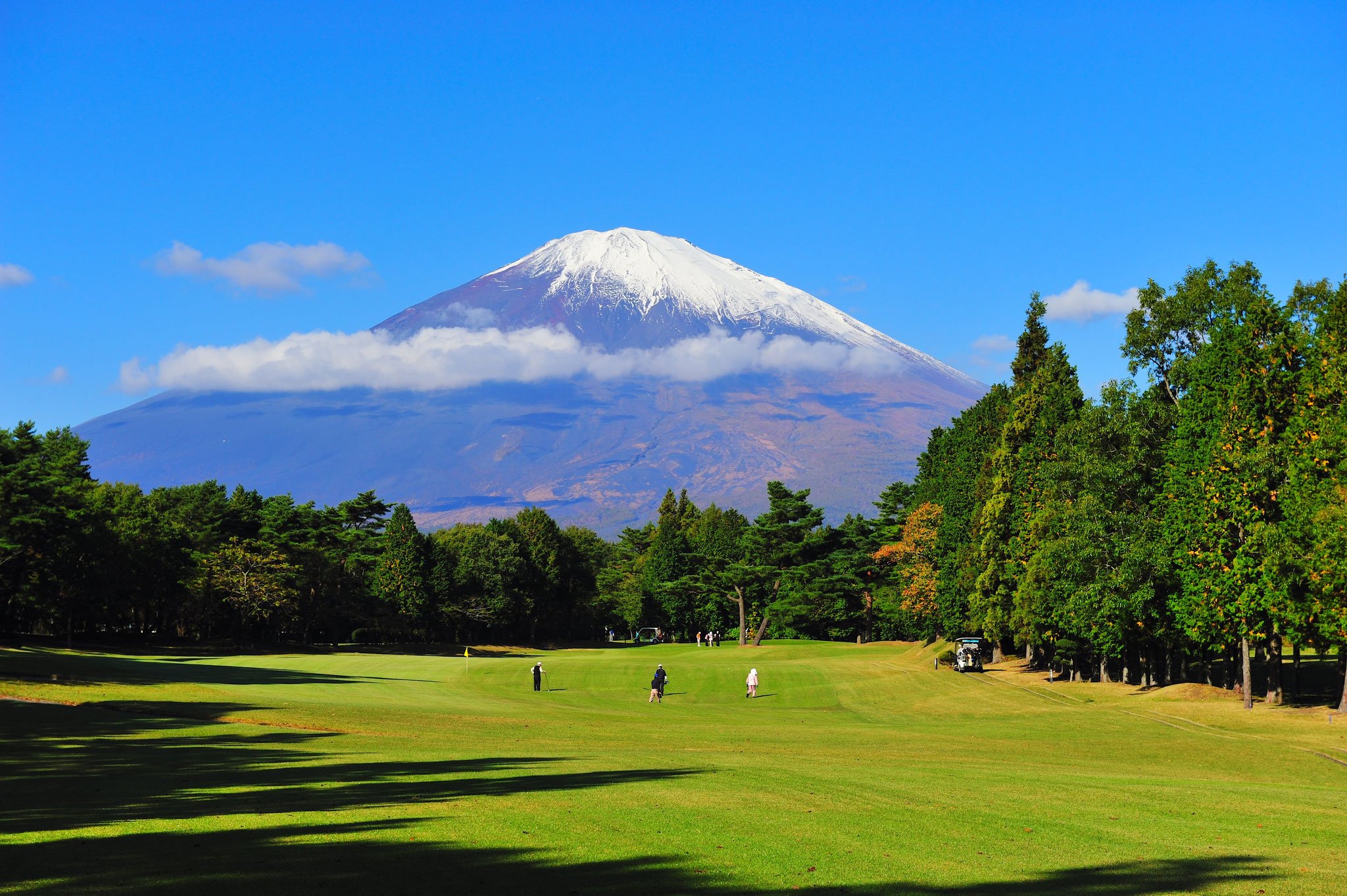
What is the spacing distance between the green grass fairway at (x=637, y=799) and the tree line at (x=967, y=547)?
22.6 feet

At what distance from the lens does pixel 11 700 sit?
31.9m

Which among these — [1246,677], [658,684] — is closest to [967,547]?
[658,684]

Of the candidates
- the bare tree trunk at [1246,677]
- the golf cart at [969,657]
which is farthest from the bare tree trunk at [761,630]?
the bare tree trunk at [1246,677]

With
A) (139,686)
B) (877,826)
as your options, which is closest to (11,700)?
(139,686)

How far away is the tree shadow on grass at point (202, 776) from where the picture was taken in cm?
1537

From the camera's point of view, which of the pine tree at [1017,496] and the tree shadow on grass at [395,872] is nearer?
the tree shadow on grass at [395,872]

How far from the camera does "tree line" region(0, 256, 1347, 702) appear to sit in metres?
41.1

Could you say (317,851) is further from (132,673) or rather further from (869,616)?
(869,616)

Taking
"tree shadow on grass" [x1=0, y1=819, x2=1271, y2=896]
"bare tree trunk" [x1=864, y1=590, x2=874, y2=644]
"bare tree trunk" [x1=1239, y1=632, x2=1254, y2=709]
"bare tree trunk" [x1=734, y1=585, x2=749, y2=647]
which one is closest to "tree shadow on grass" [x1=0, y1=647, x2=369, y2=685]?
"tree shadow on grass" [x1=0, y1=819, x2=1271, y2=896]

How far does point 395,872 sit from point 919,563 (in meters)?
81.9

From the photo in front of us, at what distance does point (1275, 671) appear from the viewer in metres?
Result: 43.6

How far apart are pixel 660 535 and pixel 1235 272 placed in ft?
326

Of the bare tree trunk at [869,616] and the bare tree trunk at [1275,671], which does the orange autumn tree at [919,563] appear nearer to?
the bare tree trunk at [869,616]

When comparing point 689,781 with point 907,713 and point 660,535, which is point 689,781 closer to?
Result: point 907,713
